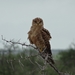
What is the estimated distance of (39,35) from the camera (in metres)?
6.07

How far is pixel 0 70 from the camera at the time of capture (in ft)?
80.5

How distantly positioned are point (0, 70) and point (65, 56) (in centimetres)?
1551

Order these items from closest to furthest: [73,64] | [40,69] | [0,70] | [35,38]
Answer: [40,69] → [35,38] → [0,70] → [73,64]

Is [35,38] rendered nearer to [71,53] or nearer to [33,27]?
[33,27]

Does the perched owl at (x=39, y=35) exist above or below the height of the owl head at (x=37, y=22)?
below

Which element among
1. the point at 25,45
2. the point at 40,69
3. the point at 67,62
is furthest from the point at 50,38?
the point at 67,62

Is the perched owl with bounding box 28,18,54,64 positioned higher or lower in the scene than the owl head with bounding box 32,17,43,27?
lower

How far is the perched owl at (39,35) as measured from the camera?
600cm

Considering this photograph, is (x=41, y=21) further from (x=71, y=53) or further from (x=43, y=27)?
(x=71, y=53)

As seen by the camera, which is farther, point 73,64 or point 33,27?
point 73,64

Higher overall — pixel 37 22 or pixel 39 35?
pixel 37 22

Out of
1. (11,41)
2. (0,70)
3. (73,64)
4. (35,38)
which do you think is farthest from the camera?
(73,64)

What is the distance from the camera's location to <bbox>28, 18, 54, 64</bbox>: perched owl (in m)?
6.00

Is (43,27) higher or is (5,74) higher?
(43,27)
